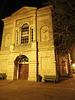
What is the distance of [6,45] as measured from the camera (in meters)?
14.9

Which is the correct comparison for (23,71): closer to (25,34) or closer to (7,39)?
(25,34)

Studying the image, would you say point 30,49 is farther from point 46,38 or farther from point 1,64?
point 1,64

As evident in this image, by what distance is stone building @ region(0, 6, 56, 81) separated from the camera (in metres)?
11.5

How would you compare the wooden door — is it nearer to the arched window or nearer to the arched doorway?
the arched doorway

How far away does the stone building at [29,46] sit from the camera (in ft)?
37.8

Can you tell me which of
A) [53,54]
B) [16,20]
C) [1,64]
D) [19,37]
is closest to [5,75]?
[1,64]

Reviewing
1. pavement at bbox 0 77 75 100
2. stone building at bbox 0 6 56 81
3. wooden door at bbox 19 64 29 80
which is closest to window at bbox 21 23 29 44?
stone building at bbox 0 6 56 81

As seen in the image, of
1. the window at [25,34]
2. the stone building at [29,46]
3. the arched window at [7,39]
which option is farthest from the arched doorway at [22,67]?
the arched window at [7,39]

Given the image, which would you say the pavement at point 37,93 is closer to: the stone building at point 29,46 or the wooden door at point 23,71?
the stone building at point 29,46

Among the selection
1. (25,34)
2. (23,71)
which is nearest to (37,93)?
(23,71)

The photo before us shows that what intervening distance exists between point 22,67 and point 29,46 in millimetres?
3820

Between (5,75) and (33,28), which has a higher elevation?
(33,28)

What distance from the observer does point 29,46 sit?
12.6 metres

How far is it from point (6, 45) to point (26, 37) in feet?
13.9
